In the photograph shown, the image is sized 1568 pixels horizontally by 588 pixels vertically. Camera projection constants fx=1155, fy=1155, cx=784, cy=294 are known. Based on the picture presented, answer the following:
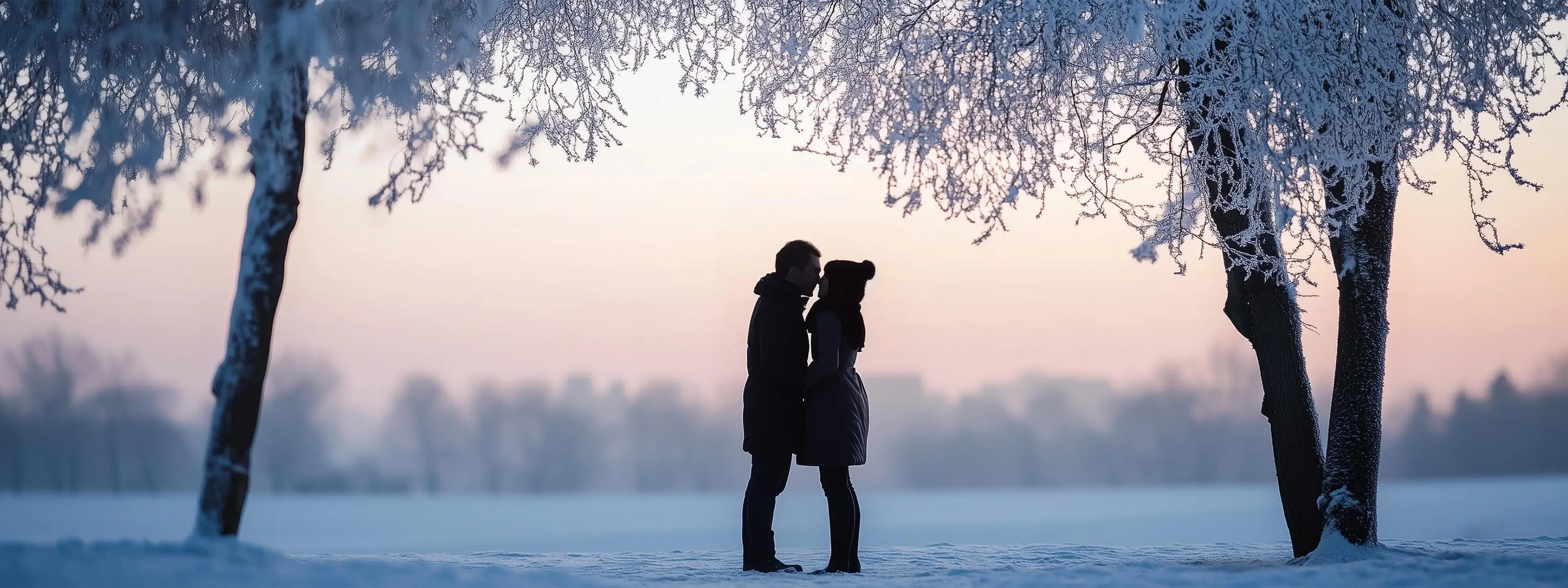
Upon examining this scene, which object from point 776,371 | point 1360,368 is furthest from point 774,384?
point 1360,368

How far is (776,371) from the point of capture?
5.90 m

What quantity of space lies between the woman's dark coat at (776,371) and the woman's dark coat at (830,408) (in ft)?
0.24

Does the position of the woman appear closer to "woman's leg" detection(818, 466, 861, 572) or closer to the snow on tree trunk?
"woman's leg" detection(818, 466, 861, 572)

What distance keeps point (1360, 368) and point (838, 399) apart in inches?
140

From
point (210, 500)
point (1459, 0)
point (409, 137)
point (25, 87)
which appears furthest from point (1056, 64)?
point (25, 87)

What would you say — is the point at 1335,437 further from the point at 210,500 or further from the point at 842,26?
the point at 210,500

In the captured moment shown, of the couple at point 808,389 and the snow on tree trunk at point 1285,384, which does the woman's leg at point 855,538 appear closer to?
the couple at point 808,389

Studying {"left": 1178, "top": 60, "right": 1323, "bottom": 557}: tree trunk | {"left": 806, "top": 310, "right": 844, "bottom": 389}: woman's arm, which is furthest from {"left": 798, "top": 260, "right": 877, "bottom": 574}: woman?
{"left": 1178, "top": 60, "right": 1323, "bottom": 557}: tree trunk

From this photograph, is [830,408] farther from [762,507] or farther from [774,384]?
[762,507]

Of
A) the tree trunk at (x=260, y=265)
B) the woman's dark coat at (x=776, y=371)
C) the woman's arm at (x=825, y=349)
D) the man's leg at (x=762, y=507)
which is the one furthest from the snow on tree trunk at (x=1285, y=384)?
the tree trunk at (x=260, y=265)

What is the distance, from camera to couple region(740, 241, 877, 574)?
5.92 metres

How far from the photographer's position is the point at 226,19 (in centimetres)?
619

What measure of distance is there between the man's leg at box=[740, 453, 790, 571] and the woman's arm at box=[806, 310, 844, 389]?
1.55 ft

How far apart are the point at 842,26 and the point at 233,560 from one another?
552 centimetres
